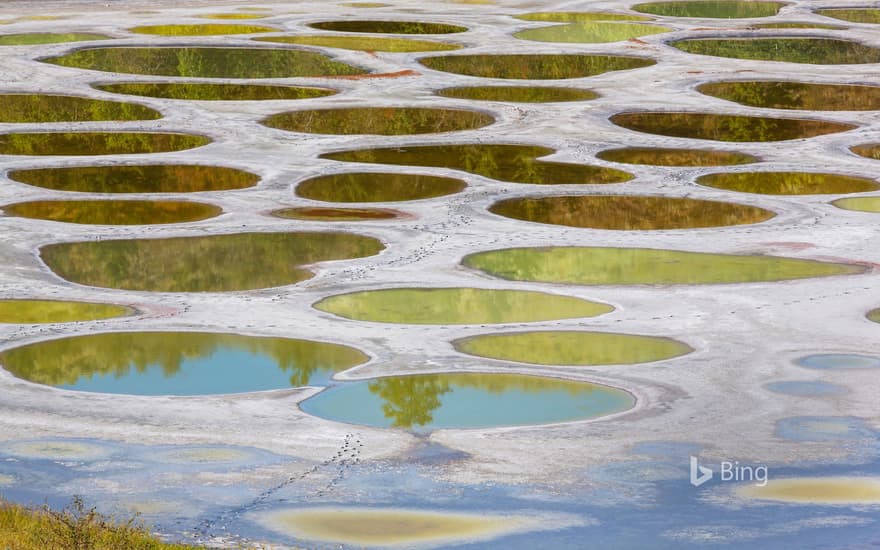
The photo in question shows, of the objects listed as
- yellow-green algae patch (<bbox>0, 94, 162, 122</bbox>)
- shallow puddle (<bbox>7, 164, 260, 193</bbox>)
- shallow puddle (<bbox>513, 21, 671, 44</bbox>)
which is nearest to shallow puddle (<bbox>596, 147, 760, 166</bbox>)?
shallow puddle (<bbox>7, 164, 260, 193</bbox>)

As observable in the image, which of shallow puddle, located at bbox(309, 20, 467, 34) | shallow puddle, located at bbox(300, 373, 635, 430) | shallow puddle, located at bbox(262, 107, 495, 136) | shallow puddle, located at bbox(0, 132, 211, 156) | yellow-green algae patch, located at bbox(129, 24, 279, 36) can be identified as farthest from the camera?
shallow puddle, located at bbox(309, 20, 467, 34)

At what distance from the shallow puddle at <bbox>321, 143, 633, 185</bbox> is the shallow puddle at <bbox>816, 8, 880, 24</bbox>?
20.6 m

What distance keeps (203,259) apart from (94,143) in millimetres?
7829

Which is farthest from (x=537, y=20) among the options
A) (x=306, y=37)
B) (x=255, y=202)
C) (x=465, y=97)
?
(x=255, y=202)

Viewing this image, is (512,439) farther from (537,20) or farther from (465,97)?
(537,20)

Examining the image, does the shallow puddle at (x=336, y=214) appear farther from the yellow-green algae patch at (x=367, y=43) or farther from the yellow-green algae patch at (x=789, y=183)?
the yellow-green algae patch at (x=367, y=43)

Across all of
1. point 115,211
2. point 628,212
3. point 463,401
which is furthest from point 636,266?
point 115,211

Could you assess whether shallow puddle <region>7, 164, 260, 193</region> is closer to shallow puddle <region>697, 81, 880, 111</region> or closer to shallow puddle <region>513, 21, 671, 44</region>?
shallow puddle <region>697, 81, 880, 111</region>

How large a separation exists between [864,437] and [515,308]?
407 centimetres

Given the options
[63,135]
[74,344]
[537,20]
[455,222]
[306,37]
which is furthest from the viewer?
[537,20]

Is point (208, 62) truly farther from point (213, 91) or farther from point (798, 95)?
point (798, 95)

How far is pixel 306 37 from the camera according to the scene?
36.7 metres

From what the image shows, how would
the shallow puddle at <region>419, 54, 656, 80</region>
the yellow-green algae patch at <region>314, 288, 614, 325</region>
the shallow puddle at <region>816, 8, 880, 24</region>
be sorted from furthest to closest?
the shallow puddle at <region>816, 8, 880, 24</region>
the shallow puddle at <region>419, 54, 656, 80</region>
the yellow-green algae patch at <region>314, 288, 614, 325</region>

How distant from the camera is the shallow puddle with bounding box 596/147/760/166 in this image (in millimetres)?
22172
